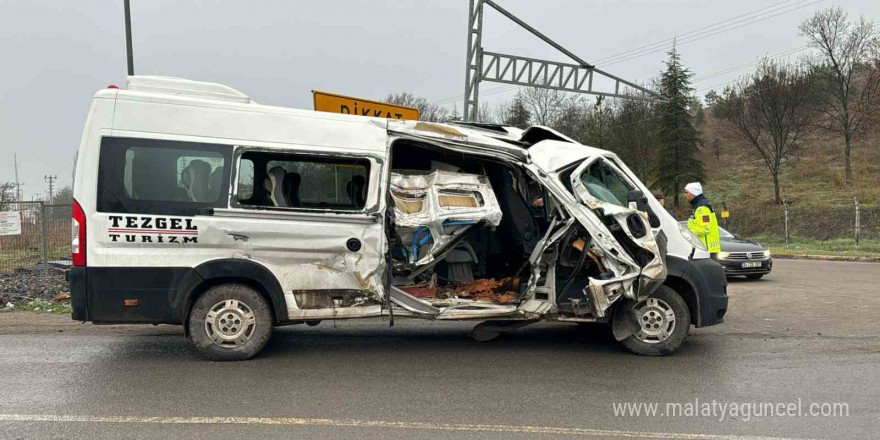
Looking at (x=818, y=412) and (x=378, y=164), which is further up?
(x=378, y=164)

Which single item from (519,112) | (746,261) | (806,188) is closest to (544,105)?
(519,112)

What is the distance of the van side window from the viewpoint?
19.1ft

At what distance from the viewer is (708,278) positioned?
6246 mm

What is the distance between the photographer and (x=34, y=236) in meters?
13.0

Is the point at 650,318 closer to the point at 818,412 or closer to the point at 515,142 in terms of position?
the point at 818,412

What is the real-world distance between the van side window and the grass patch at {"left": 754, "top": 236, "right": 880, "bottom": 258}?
18674mm

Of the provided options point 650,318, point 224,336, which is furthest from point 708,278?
point 224,336

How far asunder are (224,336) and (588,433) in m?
3.52

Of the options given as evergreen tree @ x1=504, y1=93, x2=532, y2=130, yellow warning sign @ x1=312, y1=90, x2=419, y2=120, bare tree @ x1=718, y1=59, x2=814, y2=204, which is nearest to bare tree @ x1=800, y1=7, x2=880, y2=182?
bare tree @ x1=718, y1=59, x2=814, y2=204

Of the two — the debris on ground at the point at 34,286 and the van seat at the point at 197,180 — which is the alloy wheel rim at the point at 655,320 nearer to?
the van seat at the point at 197,180

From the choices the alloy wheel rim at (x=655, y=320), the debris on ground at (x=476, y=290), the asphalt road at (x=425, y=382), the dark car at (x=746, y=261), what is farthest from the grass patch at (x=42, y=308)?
the dark car at (x=746, y=261)

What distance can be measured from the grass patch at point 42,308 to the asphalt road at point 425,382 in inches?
27.3

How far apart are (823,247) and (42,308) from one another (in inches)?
961

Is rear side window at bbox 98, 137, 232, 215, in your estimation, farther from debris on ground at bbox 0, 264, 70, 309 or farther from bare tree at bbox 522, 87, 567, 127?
bare tree at bbox 522, 87, 567, 127
